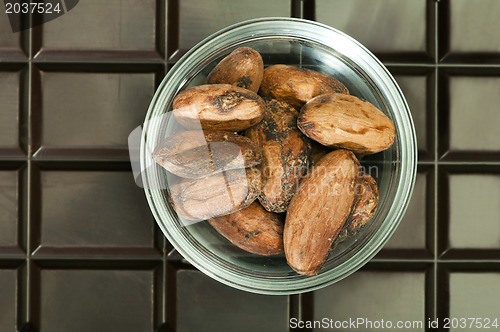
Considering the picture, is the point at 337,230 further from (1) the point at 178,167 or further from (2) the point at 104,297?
(2) the point at 104,297

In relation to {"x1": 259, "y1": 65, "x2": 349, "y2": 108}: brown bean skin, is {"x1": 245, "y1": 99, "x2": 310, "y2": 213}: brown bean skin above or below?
below

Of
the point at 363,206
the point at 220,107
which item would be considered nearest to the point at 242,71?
the point at 220,107
